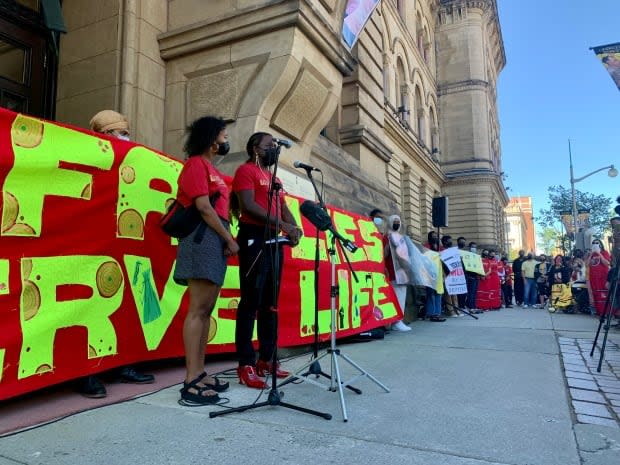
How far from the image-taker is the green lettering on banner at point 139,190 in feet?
11.9

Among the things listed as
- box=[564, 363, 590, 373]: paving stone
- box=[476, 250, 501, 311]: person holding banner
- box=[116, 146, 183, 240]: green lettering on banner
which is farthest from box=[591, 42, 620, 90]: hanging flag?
box=[116, 146, 183, 240]: green lettering on banner

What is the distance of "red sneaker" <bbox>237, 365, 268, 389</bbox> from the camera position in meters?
3.42

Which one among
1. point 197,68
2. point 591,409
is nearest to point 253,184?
point 591,409

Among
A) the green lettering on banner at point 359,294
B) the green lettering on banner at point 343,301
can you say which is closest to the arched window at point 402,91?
the green lettering on banner at point 359,294

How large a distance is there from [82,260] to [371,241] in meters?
4.75

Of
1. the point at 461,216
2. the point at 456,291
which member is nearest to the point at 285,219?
the point at 456,291

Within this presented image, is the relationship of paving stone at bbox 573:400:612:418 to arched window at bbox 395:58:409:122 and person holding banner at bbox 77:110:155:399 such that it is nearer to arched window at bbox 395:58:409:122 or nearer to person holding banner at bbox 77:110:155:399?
person holding banner at bbox 77:110:155:399

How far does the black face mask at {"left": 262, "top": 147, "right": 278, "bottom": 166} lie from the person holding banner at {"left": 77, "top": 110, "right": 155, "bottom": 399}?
1273 millimetres

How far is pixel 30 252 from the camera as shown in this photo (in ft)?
9.66

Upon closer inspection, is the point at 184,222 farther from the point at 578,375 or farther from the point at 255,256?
the point at 578,375

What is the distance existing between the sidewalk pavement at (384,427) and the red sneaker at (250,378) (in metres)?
0.10

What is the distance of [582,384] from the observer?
3795 mm

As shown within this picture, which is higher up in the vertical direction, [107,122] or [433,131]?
[433,131]

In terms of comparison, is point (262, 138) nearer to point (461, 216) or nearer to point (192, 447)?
point (192, 447)
